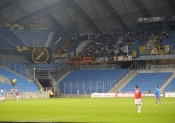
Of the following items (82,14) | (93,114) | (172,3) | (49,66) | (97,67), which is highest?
(172,3)

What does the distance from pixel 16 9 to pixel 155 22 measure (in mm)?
28442

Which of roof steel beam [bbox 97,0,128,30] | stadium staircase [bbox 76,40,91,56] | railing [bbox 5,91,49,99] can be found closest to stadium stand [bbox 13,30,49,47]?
stadium staircase [bbox 76,40,91,56]

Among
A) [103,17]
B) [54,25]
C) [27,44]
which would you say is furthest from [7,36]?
[103,17]

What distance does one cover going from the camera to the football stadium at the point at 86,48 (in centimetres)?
8250

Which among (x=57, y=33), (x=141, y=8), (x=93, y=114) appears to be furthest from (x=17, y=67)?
(x=93, y=114)

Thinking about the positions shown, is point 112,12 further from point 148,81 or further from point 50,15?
point 148,81

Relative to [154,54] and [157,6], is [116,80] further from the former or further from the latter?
[157,6]

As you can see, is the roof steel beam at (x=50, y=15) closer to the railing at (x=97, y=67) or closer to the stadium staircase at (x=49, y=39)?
the stadium staircase at (x=49, y=39)

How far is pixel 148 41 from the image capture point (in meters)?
89.3

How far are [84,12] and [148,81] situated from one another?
22.5 meters

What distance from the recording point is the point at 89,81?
8400 cm

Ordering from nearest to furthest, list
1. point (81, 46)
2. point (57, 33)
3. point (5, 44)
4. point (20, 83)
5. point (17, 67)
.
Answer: point (20, 83) < point (17, 67) < point (5, 44) < point (81, 46) < point (57, 33)

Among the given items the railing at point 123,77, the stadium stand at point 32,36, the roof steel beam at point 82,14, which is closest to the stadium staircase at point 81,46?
the roof steel beam at point 82,14

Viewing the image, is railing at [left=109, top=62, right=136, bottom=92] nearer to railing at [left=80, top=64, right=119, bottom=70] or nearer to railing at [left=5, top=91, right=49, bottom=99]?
railing at [left=80, top=64, right=119, bottom=70]
